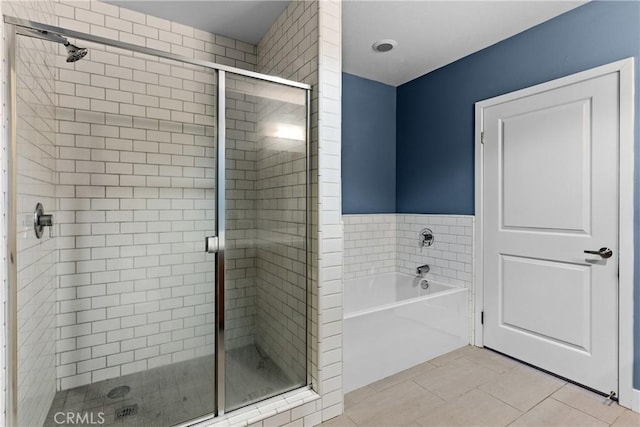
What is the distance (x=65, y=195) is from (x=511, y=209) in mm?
3107

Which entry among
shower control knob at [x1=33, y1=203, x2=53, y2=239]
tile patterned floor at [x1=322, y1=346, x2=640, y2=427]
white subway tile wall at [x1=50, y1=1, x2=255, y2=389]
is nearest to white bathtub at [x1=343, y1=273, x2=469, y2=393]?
tile patterned floor at [x1=322, y1=346, x2=640, y2=427]

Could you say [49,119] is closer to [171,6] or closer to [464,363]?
[171,6]

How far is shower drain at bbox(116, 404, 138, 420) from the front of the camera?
67.9 inches

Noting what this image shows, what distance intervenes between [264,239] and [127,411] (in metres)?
1.16

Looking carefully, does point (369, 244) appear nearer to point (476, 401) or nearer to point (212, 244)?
point (476, 401)

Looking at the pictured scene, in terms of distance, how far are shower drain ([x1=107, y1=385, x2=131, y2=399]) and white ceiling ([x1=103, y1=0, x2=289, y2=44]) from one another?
2437 millimetres

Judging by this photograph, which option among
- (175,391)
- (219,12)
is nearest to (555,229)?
(175,391)

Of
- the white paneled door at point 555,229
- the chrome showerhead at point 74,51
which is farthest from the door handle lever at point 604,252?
the chrome showerhead at point 74,51

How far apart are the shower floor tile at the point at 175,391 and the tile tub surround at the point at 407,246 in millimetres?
1502

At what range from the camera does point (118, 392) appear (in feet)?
6.20

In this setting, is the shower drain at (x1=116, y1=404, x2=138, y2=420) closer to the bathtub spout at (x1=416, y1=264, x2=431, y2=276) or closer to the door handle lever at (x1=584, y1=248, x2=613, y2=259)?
the bathtub spout at (x1=416, y1=264, x2=431, y2=276)

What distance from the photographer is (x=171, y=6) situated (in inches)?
87.4

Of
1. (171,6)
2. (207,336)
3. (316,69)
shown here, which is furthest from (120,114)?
(207,336)

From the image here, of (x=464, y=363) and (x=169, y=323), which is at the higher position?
(x=169, y=323)
